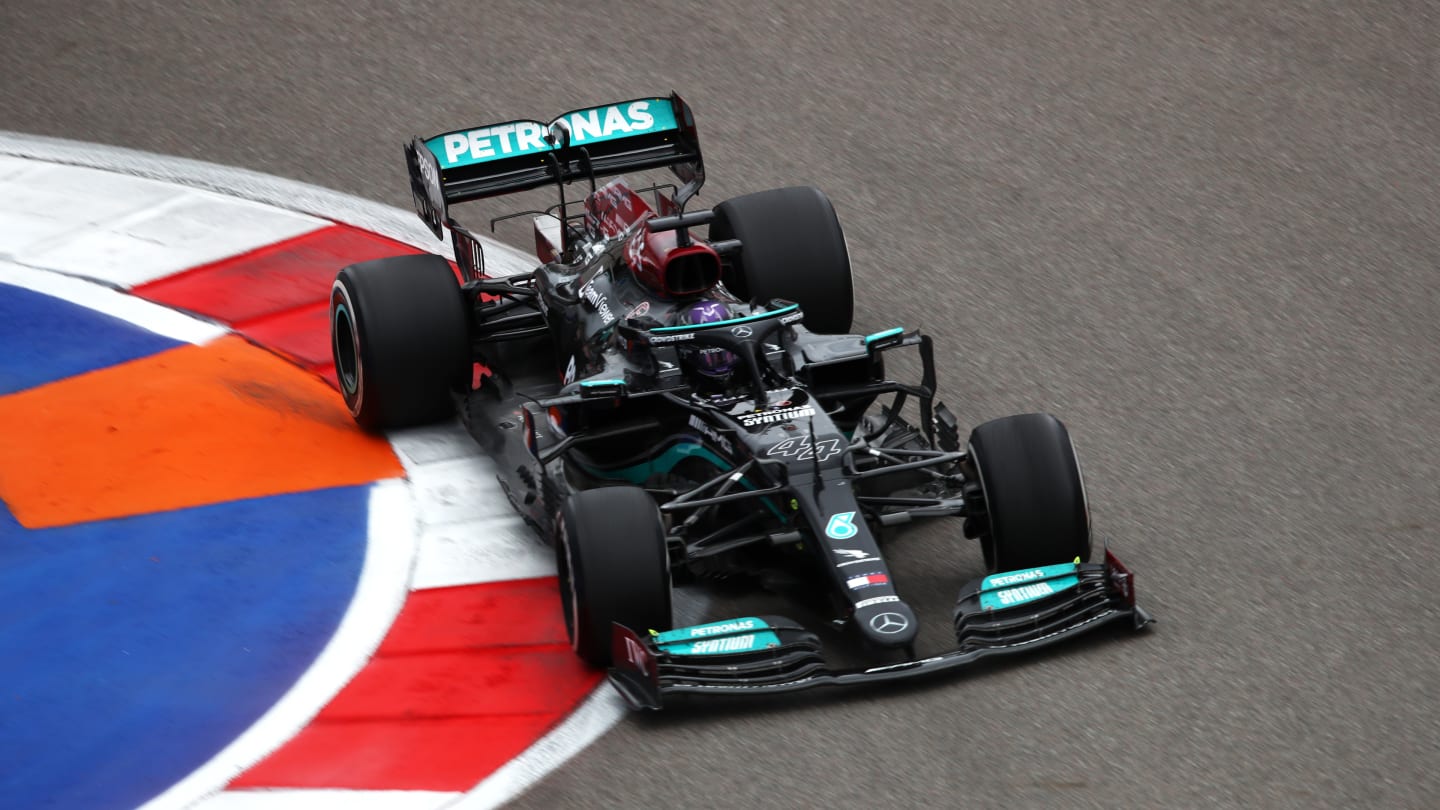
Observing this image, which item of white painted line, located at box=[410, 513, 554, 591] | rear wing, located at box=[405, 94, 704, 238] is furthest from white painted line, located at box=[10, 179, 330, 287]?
white painted line, located at box=[410, 513, 554, 591]

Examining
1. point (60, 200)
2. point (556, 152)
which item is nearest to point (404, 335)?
point (556, 152)

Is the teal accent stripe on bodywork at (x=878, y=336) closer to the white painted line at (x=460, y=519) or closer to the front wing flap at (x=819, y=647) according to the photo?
the front wing flap at (x=819, y=647)

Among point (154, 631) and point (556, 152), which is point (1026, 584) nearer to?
point (154, 631)

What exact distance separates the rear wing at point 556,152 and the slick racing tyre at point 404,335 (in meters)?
0.56

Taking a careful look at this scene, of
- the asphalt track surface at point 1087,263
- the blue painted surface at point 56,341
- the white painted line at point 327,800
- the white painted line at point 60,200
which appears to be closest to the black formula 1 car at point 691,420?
the asphalt track surface at point 1087,263

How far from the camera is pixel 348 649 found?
7.89 meters

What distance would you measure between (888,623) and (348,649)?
2.30 metres

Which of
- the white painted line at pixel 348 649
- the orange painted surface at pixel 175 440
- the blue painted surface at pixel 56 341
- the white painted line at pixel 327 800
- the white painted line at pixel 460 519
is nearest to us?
the white painted line at pixel 327 800

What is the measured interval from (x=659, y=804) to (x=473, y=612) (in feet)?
5.67

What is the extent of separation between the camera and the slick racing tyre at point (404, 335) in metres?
9.39

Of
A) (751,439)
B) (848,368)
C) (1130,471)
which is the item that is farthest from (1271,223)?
(751,439)

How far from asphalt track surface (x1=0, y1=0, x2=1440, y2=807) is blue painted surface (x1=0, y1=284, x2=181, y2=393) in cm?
235

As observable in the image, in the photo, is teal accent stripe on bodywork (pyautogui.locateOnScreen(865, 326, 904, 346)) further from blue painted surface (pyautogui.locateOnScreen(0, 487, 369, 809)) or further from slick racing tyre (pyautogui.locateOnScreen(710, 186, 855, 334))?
blue painted surface (pyautogui.locateOnScreen(0, 487, 369, 809))

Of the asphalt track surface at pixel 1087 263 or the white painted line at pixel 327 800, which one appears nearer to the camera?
the white painted line at pixel 327 800
